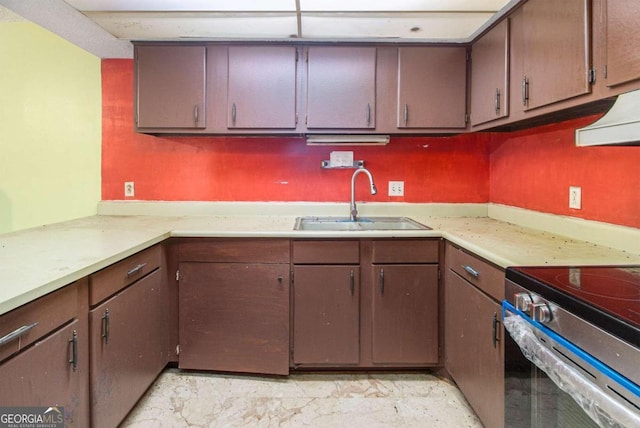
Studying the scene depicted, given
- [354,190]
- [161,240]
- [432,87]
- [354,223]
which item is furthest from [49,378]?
[432,87]

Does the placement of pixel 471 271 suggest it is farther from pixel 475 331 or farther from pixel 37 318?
pixel 37 318

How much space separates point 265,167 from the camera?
2.60 meters

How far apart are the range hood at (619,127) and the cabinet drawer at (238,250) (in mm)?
1410

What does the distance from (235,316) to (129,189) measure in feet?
4.35

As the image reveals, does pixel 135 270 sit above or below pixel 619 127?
below

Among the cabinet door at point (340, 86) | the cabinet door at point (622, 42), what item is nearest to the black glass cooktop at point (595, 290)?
the cabinet door at point (622, 42)

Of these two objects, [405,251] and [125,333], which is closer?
[125,333]

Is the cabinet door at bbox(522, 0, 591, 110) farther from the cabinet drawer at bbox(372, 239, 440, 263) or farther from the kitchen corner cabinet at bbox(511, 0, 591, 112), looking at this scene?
the cabinet drawer at bbox(372, 239, 440, 263)

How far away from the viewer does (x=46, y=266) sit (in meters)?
1.21

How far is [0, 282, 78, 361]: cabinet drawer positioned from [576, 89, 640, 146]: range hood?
1.67m

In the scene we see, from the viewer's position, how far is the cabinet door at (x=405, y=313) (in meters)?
2.01

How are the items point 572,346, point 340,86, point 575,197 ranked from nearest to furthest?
point 572,346 < point 575,197 < point 340,86

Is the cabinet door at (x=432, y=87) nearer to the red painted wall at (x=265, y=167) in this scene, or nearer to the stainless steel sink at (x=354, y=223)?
the red painted wall at (x=265, y=167)

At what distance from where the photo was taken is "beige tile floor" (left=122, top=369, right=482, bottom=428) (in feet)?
5.64
